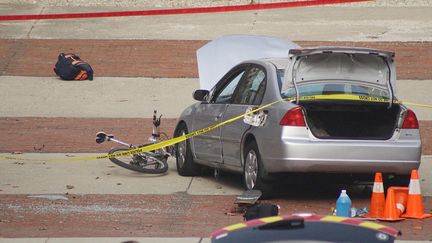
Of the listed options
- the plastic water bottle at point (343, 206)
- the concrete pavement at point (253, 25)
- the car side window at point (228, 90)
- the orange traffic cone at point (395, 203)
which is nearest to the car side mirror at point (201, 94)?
the car side window at point (228, 90)

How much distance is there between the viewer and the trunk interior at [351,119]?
36.6ft

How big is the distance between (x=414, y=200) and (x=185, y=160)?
376 centimetres

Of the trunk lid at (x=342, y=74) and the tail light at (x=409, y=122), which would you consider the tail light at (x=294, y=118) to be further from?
the tail light at (x=409, y=122)

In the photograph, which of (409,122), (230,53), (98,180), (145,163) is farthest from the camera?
(230,53)

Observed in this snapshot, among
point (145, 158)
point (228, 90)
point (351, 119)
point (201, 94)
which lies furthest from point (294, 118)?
point (145, 158)

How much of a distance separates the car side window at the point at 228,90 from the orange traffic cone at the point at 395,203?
2.65m

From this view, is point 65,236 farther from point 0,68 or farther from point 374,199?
point 0,68

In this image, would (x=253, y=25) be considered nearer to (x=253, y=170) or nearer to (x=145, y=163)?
(x=145, y=163)

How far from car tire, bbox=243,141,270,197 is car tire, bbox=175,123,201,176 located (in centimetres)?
169

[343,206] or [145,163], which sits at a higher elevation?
[343,206]

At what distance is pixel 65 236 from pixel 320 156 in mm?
2760

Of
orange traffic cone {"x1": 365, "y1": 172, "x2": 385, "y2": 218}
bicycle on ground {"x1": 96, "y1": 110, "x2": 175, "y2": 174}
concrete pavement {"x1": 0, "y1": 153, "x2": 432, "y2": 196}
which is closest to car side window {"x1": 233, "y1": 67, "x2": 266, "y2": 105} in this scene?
concrete pavement {"x1": 0, "y1": 153, "x2": 432, "y2": 196}

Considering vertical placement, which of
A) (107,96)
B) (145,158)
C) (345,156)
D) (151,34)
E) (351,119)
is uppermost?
(351,119)

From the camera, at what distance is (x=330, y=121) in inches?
441
